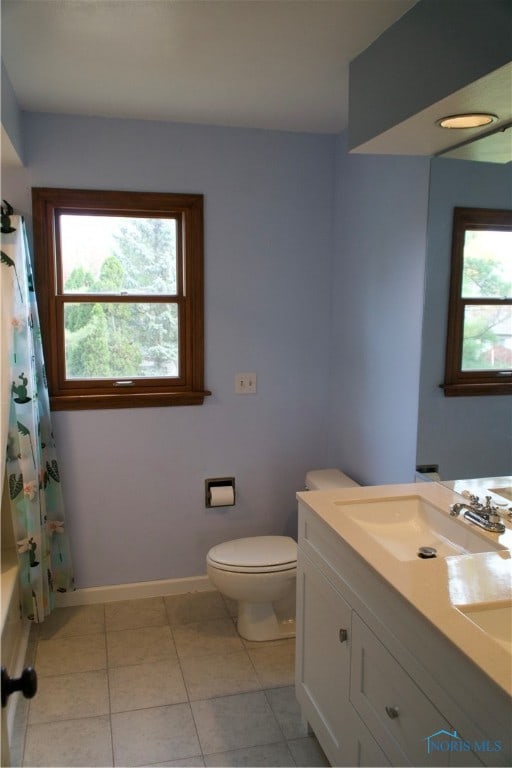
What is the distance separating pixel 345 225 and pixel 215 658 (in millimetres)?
2188

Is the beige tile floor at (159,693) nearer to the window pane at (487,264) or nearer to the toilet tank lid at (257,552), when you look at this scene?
the toilet tank lid at (257,552)

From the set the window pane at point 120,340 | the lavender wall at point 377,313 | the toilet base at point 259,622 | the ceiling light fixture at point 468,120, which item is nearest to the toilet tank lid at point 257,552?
the toilet base at point 259,622

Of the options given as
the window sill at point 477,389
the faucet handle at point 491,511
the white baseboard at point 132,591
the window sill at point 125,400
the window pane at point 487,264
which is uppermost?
the window pane at point 487,264

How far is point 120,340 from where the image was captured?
122 inches

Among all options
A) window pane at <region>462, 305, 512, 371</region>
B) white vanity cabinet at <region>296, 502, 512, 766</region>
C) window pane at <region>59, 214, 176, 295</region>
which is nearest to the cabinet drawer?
white vanity cabinet at <region>296, 502, 512, 766</region>

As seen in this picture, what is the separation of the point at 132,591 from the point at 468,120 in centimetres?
270

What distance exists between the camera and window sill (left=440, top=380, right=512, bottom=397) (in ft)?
6.49

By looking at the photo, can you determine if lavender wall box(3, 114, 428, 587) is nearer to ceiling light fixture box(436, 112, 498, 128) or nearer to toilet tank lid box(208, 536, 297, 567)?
toilet tank lid box(208, 536, 297, 567)

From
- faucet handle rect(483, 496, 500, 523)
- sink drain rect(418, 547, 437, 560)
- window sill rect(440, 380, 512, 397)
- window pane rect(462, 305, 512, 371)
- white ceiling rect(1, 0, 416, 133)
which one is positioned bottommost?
sink drain rect(418, 547, 437, 560)

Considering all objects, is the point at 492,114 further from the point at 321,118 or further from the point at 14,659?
the point at 14,659

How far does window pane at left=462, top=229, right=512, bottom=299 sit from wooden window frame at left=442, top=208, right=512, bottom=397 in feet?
0.06

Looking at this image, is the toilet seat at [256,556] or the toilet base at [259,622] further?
the toilet base at [259,622]

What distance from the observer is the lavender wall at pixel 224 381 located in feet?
9.99

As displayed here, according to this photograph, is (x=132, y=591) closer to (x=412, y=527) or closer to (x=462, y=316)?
(x=412, y=527)
